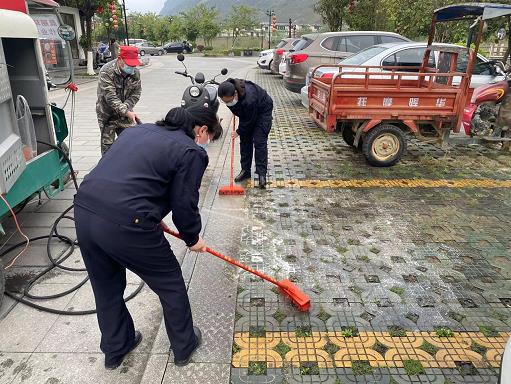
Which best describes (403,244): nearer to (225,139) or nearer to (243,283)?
(243,283)

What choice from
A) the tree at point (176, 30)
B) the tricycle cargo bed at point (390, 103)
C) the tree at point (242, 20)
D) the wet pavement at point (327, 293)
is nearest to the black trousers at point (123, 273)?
the wet pavement at point (327, 293)

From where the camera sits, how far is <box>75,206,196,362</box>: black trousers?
1.86 meters

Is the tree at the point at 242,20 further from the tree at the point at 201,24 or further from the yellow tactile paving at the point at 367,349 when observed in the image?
the yellow tactile paving at the point at 367,349

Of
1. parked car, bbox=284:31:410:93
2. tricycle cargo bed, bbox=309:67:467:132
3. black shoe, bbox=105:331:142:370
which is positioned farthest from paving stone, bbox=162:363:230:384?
parked car, bbox=284:31:410:93

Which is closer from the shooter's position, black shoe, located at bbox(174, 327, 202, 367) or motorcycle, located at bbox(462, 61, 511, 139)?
black shoe, located at bbox(174, 327, 202, 367)

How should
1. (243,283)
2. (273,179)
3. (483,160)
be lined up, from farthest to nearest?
(483,160) < (273,179) < (243,283)

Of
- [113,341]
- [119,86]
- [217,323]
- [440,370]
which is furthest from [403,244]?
[119,86]

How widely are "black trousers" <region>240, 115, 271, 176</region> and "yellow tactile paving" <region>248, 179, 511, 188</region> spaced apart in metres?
0.25

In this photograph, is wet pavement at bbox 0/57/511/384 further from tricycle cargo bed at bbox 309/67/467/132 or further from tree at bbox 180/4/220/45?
tree at bbox 180/4/220/45

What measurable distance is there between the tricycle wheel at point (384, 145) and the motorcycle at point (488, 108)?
1.19 metres

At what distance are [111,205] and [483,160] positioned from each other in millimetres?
5741

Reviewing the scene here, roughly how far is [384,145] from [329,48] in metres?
4.66

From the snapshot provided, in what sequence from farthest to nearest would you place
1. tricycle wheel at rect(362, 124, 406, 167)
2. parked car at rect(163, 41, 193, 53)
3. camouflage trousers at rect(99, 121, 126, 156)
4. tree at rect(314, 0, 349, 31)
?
parked car at rect(163, 41, 193, 53) → tree at rect(314, 0, 349, 31) → tricycle wheel at rect(362, 124, 406, 167) → camouflage trousers at rect(99, 121, 126, 156)

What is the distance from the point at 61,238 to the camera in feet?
12.0
